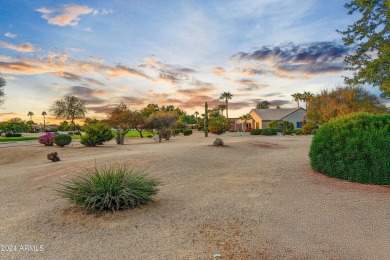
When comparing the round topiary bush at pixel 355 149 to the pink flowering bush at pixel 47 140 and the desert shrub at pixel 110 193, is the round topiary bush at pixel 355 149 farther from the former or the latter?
the pink flowering bush at pixel 47 140

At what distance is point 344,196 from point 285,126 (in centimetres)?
4864

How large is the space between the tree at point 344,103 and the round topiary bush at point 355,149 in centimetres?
2489

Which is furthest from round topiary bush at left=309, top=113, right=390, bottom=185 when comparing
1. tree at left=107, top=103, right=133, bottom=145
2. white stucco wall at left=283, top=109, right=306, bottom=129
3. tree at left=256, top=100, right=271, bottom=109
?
tree at left=256, top=100, right=271, bottom=109

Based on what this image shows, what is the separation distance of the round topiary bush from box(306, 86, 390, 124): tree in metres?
24.9

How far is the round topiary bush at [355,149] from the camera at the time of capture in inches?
334

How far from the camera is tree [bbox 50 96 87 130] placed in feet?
187

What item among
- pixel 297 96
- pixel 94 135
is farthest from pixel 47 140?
pixel 297 96

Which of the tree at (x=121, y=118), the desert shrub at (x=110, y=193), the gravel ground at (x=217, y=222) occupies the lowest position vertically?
the gravel ground at (x=217, y=222)

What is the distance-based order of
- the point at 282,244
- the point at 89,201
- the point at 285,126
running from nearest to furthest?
1. the point at 282,244
2. the point at 89,201
3. the point at 285,126

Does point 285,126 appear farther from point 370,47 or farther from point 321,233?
point 321,233

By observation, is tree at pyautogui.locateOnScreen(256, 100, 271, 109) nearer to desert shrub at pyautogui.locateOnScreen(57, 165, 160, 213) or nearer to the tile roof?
the tile roof

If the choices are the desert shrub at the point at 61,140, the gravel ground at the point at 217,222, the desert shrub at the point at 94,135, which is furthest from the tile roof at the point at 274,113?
the gravel ground at the point at 217,222

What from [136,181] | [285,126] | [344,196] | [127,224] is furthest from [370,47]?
[285,126]

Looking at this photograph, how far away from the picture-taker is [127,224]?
19.1ft
